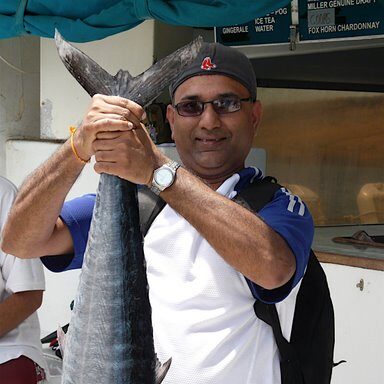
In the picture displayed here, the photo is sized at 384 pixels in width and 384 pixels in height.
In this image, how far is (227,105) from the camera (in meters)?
1.98

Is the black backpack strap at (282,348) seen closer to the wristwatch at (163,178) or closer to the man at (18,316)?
the wristwatch at (163,178)

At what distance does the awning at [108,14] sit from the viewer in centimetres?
290

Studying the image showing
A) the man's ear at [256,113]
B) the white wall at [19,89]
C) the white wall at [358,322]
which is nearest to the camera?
the man's ear at [256,113]

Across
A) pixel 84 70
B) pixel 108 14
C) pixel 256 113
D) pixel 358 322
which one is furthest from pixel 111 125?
pixel 358 322

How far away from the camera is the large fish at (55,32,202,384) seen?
1627mm

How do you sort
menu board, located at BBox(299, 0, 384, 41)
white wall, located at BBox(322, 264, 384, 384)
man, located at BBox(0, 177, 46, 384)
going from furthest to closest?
menu board, located at BBox(299, 0, 384, 41) → white wall, located at BBox(322, 264, 384, 384) → man, located at BBox(0, 177, 46, 384)

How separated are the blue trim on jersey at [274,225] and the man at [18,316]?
0.73 metres

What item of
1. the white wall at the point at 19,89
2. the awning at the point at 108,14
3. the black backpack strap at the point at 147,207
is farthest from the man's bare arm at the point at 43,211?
the white wall at the point at 19,89

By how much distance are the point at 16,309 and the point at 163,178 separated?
4.22 ft

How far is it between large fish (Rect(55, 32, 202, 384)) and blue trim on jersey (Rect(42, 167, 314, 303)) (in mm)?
325

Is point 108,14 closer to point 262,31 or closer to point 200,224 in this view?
point 200,224

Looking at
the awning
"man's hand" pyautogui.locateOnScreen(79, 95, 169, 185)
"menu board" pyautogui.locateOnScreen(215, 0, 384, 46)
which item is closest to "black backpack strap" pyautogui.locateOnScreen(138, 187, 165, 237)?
"man's hand" pyautogui.locateOnScreen(79, 95, 169, 185)

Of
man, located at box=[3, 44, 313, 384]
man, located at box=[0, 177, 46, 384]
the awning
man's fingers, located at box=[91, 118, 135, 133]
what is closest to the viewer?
man's fingers, located at box=[91, 118, 135, 133]

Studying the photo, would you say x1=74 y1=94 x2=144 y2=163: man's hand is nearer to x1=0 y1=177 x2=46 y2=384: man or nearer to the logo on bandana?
the logo on bandana
